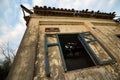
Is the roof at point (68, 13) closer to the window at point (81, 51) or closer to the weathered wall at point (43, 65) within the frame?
the weathered wall at point (43, 65)

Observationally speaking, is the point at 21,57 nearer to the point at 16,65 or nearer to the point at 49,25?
the point at 16,65

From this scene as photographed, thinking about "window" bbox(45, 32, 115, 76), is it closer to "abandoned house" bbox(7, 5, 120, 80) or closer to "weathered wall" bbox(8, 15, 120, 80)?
"abandoned house" bbox(7, 5, 120, 80)

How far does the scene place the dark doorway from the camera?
4.84m

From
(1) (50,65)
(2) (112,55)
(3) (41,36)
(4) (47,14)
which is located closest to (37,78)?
(1) (50,65)

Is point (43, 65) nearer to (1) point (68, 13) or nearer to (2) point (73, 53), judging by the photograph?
(2) point (73, 53)

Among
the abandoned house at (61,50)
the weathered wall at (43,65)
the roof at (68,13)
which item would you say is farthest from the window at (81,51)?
the roof at (68,13)

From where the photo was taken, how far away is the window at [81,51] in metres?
3.55

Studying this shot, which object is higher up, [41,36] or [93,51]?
[41,36]

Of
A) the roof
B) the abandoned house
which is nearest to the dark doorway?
the abandoned house

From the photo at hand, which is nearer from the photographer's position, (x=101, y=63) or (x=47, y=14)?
(x=101, y=63)

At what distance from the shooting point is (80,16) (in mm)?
6699

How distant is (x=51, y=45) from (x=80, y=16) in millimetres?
4005

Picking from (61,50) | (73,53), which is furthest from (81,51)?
(61,50)

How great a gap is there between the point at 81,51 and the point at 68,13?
273cm
